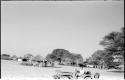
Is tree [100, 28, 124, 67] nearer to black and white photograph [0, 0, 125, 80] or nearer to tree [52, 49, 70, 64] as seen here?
black and white photograph [0, 0, 125, 80]

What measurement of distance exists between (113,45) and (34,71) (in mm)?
1504

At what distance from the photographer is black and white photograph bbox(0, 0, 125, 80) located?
4.46m

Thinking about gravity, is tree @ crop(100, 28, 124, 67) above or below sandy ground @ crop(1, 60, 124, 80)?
above

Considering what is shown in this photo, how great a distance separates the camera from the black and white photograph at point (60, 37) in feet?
14.6

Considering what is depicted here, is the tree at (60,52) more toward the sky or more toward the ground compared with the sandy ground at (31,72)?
more toward the sky

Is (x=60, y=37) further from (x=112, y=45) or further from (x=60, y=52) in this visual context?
(x=112, y=45)

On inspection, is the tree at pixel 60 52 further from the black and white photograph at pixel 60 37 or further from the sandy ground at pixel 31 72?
the sandy ground at pixel 31 72

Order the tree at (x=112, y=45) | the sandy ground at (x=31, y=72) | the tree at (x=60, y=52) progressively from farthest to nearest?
1. the tree at (x=112, y=45)
2. the tree at (x=60, y=52)
3. the sandy ground at (x=31, y=72)

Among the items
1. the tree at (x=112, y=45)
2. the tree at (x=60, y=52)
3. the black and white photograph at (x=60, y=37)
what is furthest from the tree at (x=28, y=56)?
the tree at (x=112, y=45)

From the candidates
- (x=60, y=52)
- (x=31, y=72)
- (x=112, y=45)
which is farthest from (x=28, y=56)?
(x=112, y=45)

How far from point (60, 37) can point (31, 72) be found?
790 millimetres

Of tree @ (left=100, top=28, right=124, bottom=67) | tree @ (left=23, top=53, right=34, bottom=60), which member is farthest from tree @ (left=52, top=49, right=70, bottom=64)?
tree @ (left=100, top=28, right=124, bottom=67)

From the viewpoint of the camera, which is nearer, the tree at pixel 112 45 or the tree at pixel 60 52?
the tree at pixel 60 52

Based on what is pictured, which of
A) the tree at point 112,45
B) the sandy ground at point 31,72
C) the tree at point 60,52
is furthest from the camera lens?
the tree at point 112,45
